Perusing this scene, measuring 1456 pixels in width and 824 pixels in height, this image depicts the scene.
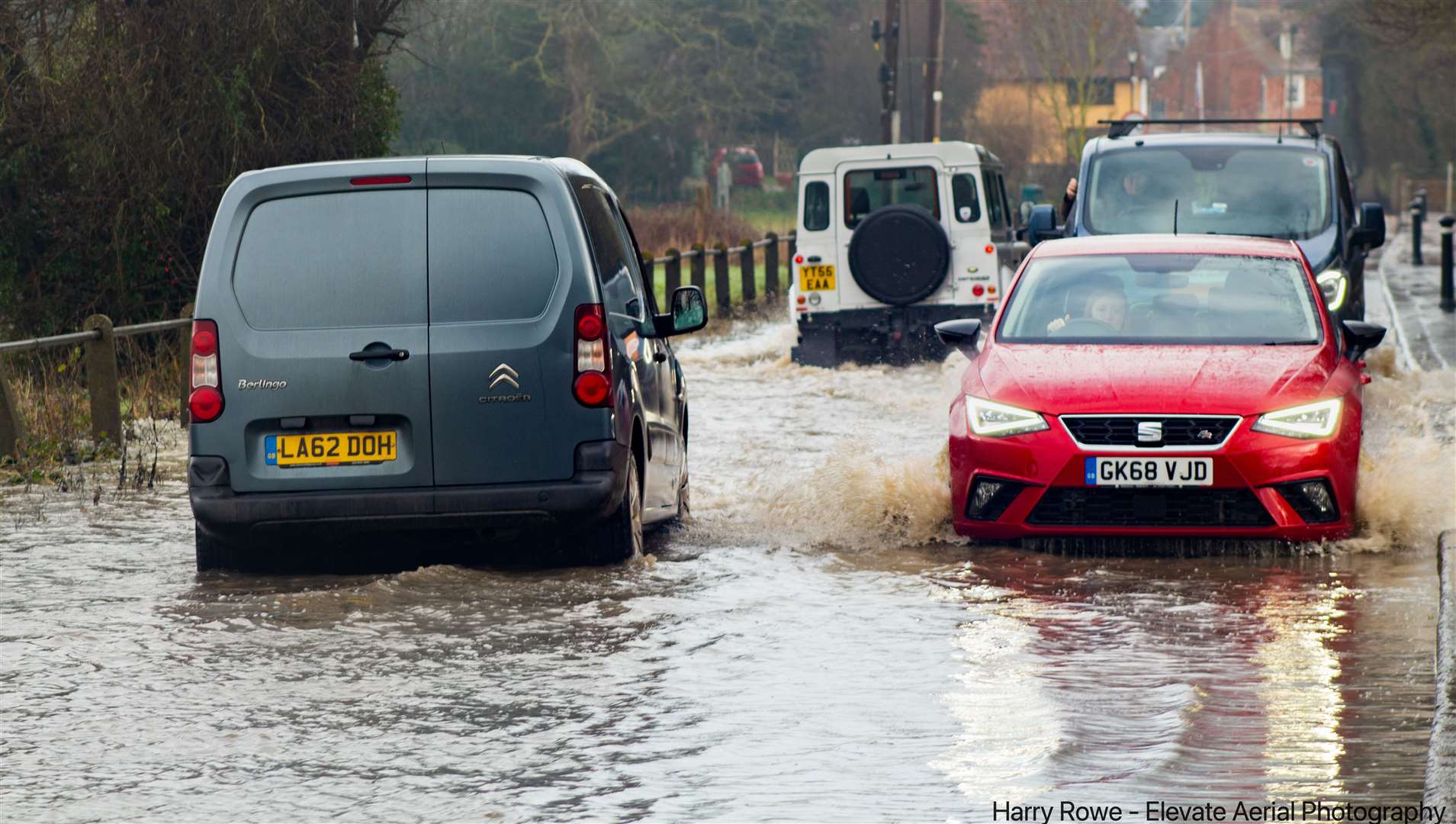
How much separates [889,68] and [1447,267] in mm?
12984

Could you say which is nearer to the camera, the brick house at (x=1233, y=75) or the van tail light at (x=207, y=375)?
the van tail light at (x=207, y=375)

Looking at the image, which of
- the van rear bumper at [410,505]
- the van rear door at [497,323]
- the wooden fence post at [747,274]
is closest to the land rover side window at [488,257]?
the van rear door at [497,323]

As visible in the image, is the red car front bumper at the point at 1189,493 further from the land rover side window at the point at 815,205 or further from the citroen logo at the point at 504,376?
the land rover side window at the point at 815,205

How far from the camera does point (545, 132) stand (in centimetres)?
6544

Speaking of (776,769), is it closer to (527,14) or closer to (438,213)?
(438,213)

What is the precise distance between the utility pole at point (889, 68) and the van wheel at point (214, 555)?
28716 millimetres

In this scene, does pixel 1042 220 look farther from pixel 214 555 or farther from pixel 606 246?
pixel 214 555

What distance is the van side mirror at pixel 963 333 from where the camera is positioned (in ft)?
34.6

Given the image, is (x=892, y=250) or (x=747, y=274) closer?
(x=892, y=250)

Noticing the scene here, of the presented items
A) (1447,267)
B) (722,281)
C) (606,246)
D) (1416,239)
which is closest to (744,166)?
(1416,239)

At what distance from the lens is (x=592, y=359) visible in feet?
27.8

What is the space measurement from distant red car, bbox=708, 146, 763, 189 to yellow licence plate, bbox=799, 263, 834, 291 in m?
53.4

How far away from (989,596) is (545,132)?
58.0 m

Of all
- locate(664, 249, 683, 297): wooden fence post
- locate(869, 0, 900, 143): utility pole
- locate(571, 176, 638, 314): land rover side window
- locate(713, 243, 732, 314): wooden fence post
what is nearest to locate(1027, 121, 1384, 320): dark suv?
locate(571, 176, 638, 314): land rover side window
